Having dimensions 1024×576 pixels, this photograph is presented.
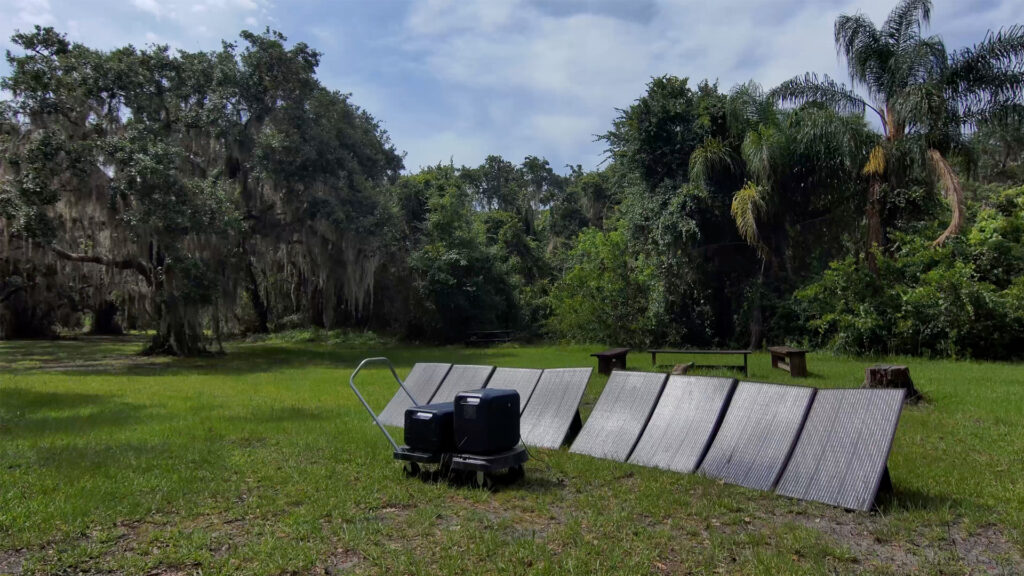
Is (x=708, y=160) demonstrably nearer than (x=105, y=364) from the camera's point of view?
No

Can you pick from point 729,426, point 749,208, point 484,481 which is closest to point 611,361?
point 749,208

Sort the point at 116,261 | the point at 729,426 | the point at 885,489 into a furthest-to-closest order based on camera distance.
→ 1. the point at 116,261
2. the point at 729,426
3. the point at 885,489

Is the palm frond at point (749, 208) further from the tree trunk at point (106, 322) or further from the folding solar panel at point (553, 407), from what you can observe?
the tree trunk at point (106, 322)

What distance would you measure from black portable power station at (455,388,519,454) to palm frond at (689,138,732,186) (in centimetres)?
1338

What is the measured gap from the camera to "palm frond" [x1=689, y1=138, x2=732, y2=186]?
1686 cm

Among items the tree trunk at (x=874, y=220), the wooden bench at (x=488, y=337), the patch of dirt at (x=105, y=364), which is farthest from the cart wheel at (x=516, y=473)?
the wooden bench at (x=488, y=337)

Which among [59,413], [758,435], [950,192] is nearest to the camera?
[758,435]

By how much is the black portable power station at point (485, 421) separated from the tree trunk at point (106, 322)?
1329 inches

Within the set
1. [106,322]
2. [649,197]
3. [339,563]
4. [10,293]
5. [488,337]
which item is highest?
[649,197]

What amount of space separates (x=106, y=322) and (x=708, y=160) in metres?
31.5

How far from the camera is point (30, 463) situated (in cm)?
567

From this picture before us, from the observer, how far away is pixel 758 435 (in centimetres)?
517

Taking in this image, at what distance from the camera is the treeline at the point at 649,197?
45.8ft

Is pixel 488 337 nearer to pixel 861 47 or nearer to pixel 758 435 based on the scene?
pixel 861 47
